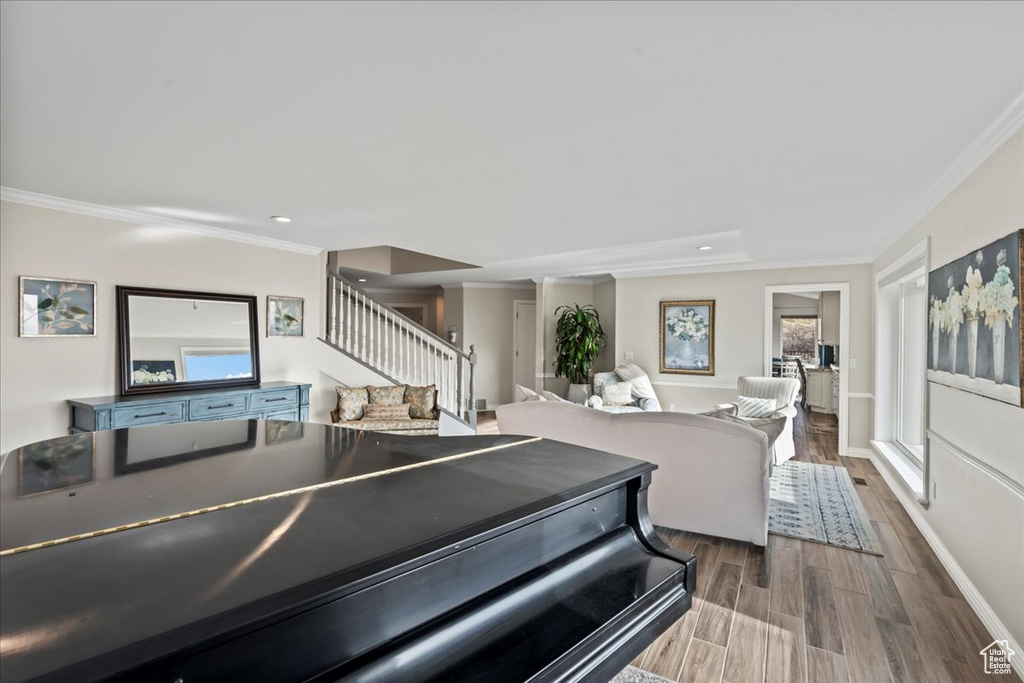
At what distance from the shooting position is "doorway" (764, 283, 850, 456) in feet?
18.6

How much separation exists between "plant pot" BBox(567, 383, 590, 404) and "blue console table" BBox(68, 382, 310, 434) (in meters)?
3.92

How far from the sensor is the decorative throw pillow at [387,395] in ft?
16.8

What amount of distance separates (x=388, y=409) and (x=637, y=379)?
11.1 ft

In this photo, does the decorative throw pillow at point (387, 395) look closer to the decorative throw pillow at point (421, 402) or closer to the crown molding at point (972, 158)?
the decorative throw pillow at point (421, 402)

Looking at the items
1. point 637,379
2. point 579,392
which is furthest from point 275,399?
point 637,379

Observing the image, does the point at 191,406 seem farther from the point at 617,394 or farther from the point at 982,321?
the point at 982,321

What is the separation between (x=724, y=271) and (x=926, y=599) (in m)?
4.52

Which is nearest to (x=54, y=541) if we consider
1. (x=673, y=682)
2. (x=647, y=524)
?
(x=647, y=524)

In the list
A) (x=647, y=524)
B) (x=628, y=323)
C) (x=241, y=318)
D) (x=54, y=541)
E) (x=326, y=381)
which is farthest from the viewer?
(x=628, y=323)

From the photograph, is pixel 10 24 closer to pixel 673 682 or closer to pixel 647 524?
pixel 647 524

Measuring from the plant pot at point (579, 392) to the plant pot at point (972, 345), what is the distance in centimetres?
495

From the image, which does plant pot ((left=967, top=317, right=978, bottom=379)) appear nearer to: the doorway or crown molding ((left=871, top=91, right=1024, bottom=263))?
crown molding ((left=871, top=91, right=1024, bottom=263))

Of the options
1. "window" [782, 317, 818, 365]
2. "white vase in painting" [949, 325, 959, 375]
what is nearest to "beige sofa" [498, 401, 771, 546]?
"white vase in painting" [949, 325, 959, 375]

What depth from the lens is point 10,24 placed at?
4.95 ft
